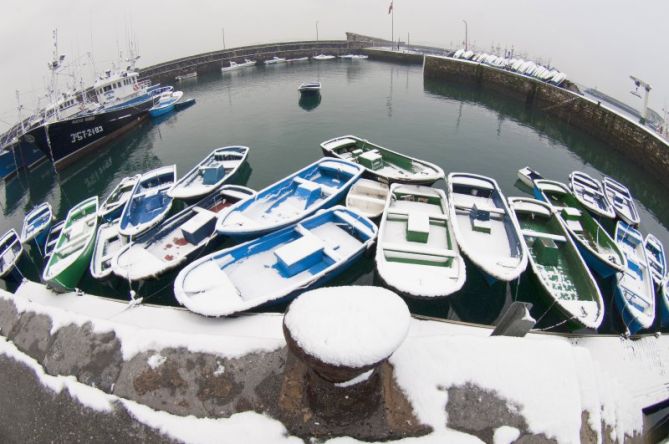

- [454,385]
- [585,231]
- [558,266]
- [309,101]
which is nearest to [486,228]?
[558,266]

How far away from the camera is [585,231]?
58.6ft

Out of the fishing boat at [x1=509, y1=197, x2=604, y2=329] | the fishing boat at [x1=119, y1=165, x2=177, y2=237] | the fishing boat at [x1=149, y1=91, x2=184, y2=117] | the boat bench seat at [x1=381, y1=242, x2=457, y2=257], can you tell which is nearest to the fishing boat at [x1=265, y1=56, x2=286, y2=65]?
the fishing boat at [x1=149, y1=91, x2=184, y2=117]

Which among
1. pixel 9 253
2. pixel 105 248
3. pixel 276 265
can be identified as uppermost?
pixel 276 265

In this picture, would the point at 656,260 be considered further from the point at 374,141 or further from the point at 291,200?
the point at 374,141

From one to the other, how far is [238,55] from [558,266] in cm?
6729

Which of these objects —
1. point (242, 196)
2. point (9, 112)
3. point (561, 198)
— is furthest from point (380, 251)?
point (9, 112)

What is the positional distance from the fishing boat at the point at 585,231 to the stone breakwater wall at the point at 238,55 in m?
57.3

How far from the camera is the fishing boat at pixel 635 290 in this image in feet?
43.4

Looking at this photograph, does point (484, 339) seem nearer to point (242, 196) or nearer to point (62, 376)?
point (62, 376)

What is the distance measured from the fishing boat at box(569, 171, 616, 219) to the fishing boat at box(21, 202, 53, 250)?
2997 centimetres

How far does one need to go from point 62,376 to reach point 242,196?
51.2ft

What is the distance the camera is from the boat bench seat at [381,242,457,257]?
14398mm

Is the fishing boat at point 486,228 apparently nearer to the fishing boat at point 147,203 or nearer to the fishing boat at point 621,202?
the fishing boat at point 621,202

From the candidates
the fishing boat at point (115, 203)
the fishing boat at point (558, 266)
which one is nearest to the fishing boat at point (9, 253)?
the fishing boat at point (115, 203)
